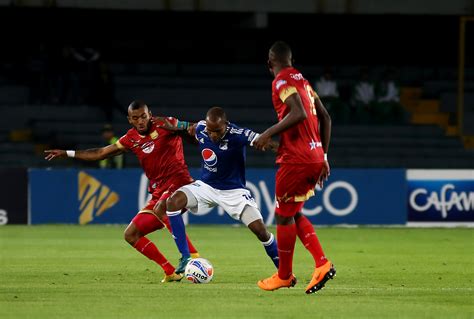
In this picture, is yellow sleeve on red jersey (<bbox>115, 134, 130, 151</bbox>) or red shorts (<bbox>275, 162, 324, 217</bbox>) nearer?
red shorts (<bbox>275, 162, 324, 217</bbox>)

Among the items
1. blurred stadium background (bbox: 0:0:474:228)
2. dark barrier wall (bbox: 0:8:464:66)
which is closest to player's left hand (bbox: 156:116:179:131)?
blurred stadium background (bbox: 0:0:474:228)

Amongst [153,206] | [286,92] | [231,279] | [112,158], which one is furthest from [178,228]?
[112,158]

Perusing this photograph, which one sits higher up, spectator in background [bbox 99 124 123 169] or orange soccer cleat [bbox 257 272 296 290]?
orange soccer cleat [bbox 257 272 296 290]

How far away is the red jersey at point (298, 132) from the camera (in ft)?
31.2

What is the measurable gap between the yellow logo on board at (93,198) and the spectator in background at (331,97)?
248 inches

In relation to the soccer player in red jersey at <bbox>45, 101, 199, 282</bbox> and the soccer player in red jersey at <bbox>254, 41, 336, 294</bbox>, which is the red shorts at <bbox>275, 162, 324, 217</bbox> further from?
the soccer player in red jersey at <bbox>45, 101, 199, 282</bbox>

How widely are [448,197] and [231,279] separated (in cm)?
1003

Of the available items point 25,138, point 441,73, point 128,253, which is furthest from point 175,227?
point 441,73

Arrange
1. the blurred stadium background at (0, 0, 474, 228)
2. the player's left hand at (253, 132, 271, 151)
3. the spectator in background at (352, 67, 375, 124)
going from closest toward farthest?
the player's left hand at (253, 132, 271, 151) < the blurred stadium background at (0, 0, 474, 228) < the spectator in background at (352, 67, 375, 124)

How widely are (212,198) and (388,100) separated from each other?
1549cm

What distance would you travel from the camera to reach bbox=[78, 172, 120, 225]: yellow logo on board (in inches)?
809

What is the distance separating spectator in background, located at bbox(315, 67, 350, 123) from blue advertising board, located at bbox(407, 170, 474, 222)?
4820mm

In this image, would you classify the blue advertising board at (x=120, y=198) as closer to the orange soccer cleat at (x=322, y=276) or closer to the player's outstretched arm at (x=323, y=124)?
the player's outstretched arm at (x=323, y=124)

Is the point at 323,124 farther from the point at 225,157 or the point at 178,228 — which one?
the point at 178,228
